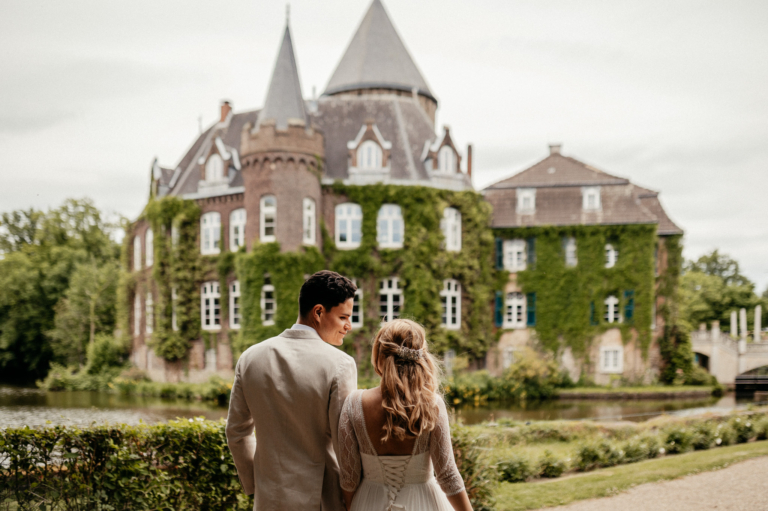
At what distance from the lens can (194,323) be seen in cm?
2828

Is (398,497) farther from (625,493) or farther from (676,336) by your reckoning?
(676,336)

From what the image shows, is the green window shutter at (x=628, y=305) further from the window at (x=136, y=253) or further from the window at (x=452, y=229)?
the window at (x=136, y=253)

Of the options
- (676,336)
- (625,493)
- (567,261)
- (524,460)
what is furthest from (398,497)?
(676,336)

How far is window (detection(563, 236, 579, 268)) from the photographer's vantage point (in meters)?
30.5

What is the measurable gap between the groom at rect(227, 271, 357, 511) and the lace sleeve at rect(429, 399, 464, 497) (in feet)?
1.56

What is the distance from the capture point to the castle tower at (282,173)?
26375 mm

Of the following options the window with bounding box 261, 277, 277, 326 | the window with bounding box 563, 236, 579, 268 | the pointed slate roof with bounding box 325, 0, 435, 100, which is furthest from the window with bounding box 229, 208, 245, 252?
the window with bounding box 563, 236, 579, 268

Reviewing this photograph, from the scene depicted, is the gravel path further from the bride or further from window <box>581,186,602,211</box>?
window <box>581,186,602,211</box>

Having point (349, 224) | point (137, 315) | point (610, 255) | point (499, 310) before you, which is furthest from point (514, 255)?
point (137, 315)

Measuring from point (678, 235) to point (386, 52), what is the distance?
56.9ft

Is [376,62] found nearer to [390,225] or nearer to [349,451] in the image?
[390,225]

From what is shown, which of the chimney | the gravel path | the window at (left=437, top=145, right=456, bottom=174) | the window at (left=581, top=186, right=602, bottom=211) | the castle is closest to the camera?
the gravel path

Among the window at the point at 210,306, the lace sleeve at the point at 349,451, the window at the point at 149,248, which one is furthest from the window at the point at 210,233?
the lace sleeve at the point at 349,451

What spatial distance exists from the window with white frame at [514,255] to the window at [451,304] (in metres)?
3.10
